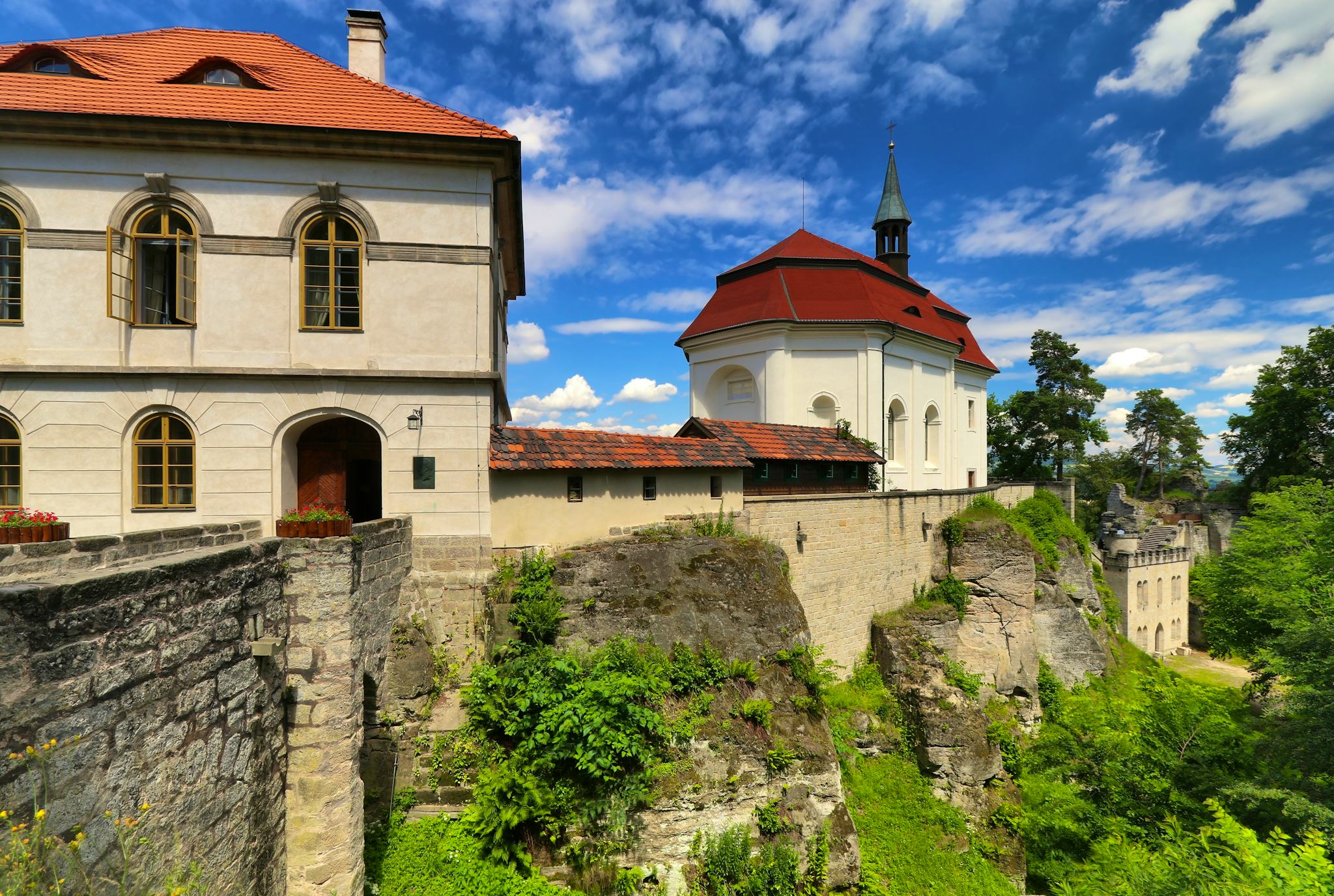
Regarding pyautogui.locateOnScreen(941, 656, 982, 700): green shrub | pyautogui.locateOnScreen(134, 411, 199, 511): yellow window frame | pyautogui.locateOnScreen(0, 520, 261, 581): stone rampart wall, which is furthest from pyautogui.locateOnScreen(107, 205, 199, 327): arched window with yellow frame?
pyautogui.locateOnScreen(941, 656, 982, 700): green shrub

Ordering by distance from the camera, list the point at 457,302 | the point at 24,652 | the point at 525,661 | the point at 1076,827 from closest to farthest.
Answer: the point at 24,652, the point at 525,661, the point at 457,302, the point at 1076,827

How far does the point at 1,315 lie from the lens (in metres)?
8.34

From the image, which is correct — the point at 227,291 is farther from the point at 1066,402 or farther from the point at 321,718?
the point at 1066,402

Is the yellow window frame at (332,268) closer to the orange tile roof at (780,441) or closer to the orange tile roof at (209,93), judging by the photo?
the orange tile roof at (209,93)

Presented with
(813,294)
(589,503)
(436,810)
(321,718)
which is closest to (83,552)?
(321,718)

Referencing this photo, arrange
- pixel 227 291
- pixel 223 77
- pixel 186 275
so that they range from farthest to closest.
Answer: pixel 223 77 → pixel 186 275 → pixel 227 291

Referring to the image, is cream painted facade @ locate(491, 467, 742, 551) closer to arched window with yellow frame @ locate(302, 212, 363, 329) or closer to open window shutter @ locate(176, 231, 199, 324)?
arched window with yellow frame @ locate(302, 212, 363, 329)

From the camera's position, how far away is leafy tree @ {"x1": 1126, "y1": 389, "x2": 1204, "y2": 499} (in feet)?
136

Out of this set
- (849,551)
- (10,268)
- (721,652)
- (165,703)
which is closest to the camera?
(165,703)

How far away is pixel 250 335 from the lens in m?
8.57

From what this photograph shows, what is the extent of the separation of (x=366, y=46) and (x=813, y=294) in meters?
15.1

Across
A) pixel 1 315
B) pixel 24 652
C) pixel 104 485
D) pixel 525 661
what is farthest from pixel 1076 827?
pixel 1 315

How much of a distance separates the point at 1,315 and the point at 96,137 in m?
3.18

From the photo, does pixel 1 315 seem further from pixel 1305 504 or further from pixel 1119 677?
pixel 1305 504
